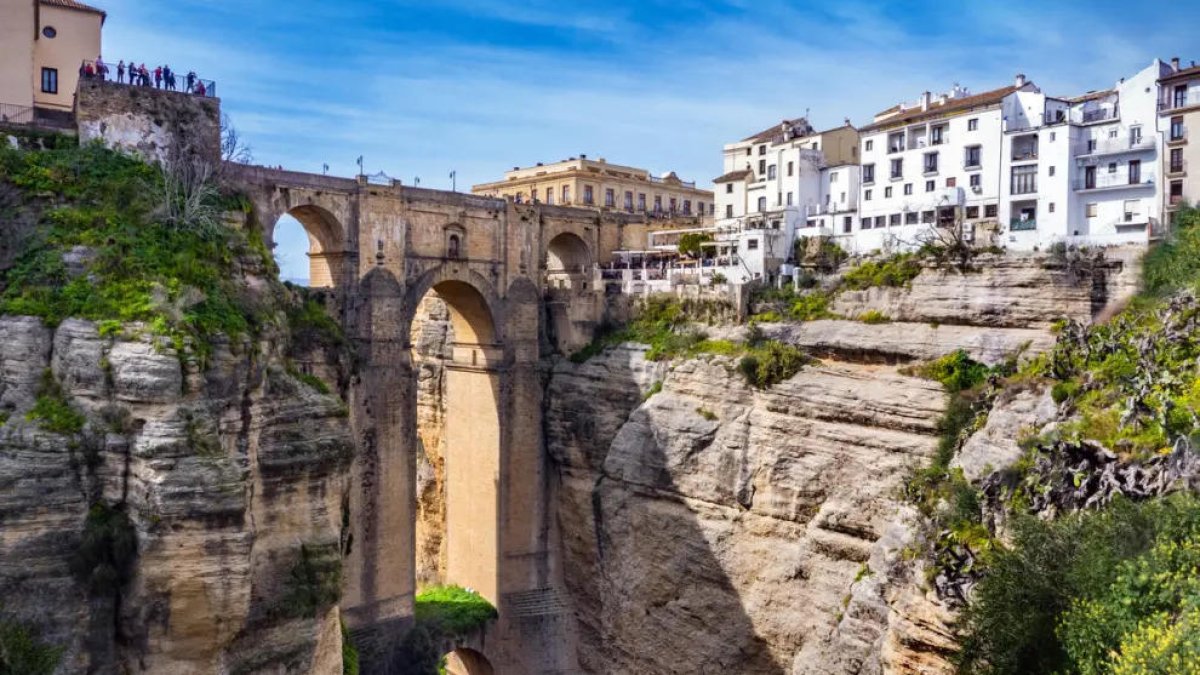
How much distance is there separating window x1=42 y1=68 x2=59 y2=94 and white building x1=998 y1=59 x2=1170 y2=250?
1077 inches

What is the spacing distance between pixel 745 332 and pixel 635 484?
243 inches

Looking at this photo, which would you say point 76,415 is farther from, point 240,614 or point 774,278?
point 774,278

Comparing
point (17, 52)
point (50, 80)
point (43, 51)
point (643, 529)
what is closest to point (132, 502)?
point (17, 52)

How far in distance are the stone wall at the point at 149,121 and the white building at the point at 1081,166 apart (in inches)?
908

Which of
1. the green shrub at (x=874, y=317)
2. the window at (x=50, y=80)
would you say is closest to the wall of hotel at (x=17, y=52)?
the window at (x=50, y=80)

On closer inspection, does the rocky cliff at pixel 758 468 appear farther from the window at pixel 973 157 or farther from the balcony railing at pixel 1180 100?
the balcony railing at pixel 1180 100

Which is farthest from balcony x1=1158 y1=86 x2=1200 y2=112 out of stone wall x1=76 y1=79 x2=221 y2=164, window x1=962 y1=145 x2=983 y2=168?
stone wall x1=76 y1=79 x2=221 y2=164

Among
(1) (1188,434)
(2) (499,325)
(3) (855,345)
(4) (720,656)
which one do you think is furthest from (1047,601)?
(2) (499,325)

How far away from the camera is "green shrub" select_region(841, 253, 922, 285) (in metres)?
29.1

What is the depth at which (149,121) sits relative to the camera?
75.7 ft

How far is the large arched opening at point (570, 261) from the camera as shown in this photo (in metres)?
37.7

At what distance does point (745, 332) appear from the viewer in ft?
104

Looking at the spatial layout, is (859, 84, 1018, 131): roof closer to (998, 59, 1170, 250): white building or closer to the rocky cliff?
(998, 59, 1170, 250): white building

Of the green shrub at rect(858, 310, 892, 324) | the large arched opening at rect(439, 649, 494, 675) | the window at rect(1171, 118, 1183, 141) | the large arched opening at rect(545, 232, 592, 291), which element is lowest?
the large arched opening at rect(439, 649, 494, 675)
